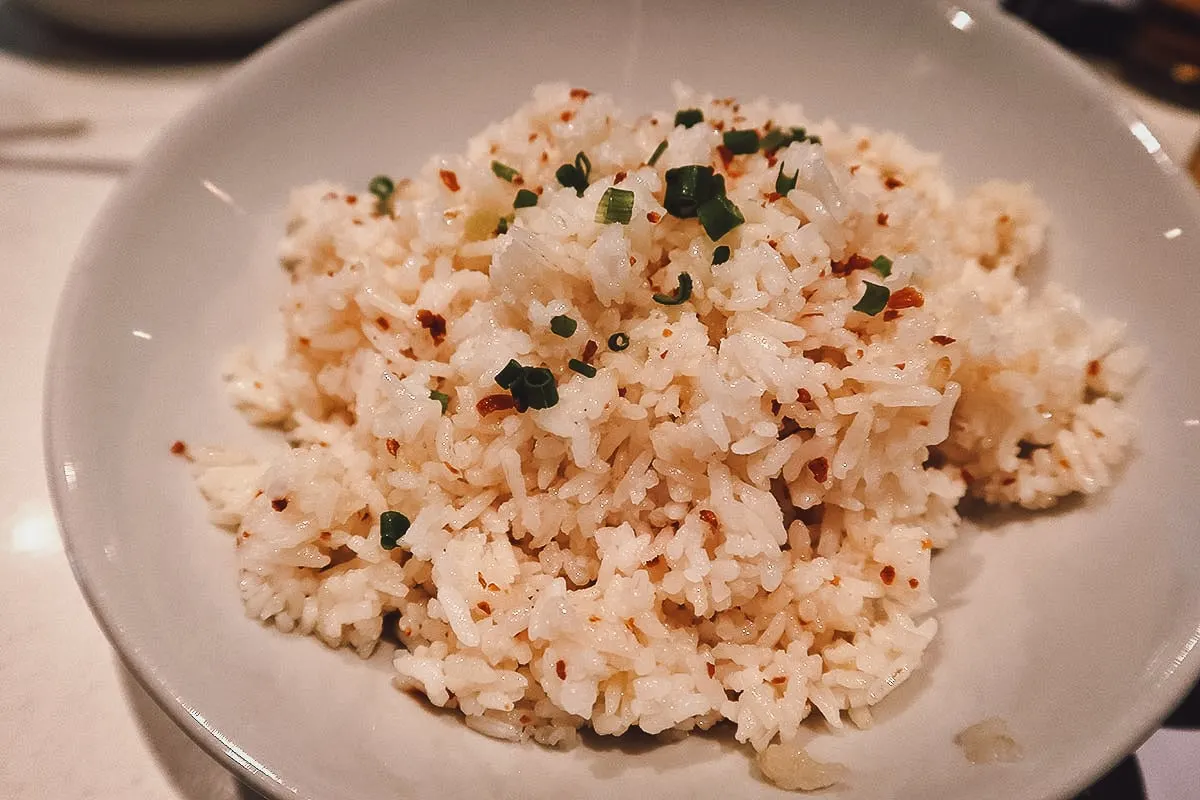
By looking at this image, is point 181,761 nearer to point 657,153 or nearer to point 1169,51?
point 657,153

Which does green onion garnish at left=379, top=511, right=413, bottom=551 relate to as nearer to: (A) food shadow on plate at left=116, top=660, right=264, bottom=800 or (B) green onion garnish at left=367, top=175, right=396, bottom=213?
(A) food shadow on plate at left=116, top=660, right=264, bottom=800

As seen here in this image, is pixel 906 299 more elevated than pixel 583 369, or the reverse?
pixel 906 299

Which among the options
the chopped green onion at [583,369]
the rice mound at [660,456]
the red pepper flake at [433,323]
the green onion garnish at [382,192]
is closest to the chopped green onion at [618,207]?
the rice mound at [660,456]

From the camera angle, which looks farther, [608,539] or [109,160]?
[109,160]

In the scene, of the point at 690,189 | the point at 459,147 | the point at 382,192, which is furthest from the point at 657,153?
the point at 459,147

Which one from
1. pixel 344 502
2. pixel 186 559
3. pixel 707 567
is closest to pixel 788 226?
pixel 707 567

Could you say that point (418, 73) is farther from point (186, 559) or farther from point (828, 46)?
point (186, 559)

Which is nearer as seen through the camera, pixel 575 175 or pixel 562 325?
pixel 562 325
